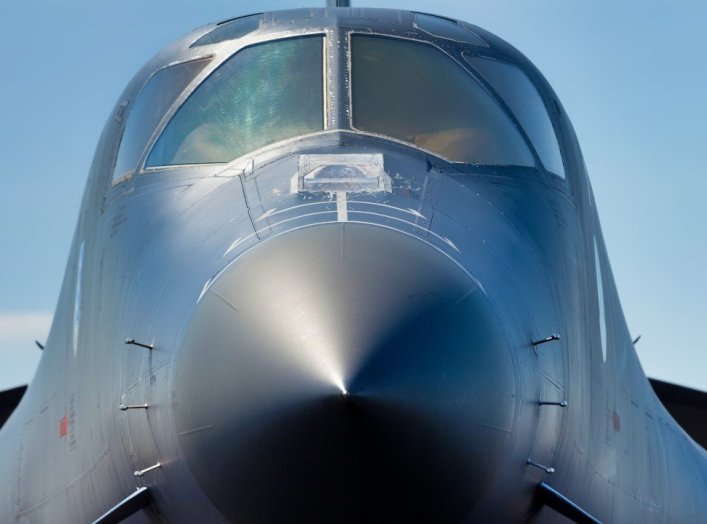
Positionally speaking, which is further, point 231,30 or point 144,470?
point 231,30

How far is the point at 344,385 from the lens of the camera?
14.8 feet

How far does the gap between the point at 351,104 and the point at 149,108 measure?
130cm

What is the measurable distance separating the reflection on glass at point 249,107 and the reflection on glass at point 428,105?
23cm

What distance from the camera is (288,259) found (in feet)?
16.6

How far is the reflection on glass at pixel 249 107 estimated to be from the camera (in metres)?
6.68

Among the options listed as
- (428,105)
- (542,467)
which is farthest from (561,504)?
(428,105)

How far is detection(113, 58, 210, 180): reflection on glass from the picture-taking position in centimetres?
724

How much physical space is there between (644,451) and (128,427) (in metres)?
3.17

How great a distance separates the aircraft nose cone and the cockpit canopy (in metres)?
1.59

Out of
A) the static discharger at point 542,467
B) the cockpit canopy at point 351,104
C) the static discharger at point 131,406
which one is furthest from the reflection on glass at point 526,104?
the static discharger at point 131,406

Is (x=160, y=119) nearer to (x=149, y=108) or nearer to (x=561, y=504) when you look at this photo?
(x=149, y=108)

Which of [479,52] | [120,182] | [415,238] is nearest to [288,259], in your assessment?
[415,238]

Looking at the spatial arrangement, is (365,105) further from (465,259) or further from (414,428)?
(414,428)

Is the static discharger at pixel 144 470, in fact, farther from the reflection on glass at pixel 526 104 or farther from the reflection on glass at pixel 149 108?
the reflection on glass at pixel 526 104
